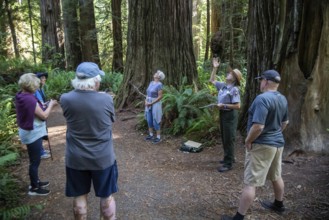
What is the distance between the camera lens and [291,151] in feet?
19.6

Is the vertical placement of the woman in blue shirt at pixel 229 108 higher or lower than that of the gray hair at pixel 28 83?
lower

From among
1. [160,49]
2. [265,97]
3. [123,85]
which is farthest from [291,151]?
[123,85]

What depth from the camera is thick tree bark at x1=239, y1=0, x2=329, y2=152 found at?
5707mm

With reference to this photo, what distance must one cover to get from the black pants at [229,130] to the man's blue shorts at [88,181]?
2822 mm

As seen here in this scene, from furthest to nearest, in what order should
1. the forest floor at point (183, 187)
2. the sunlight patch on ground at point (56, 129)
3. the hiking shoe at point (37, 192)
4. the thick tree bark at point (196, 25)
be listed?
the thick tree bark at point (196, 25) < the sunlight patch on ground at point (56, 129) < the hiking shoe at point (37, 192) < the forest floor at point (183, 187)

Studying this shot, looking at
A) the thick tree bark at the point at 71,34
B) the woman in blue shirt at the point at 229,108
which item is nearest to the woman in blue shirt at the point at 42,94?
the woman in blue shirt at the point at 229,108

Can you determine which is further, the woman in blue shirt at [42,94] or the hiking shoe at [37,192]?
the woman in blue shirt at [42,94]

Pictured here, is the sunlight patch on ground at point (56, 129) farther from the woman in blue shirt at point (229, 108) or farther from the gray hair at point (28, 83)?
the woman in blue shirt at point (229, 108)

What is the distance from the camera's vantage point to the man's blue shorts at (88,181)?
11.3ft

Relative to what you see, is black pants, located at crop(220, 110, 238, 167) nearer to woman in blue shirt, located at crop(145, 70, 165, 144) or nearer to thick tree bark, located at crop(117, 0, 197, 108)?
woman in blue shirt, located at crop(145, 70, 165, 144)

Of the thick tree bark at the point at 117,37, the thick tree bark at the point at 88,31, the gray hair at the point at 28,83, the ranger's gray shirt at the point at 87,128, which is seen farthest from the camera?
the thick tree bark at the point at 117,37

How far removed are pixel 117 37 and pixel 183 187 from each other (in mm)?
13863

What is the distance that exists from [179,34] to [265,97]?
6.56 m

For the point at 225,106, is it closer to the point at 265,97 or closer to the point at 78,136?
the point at 265,97
